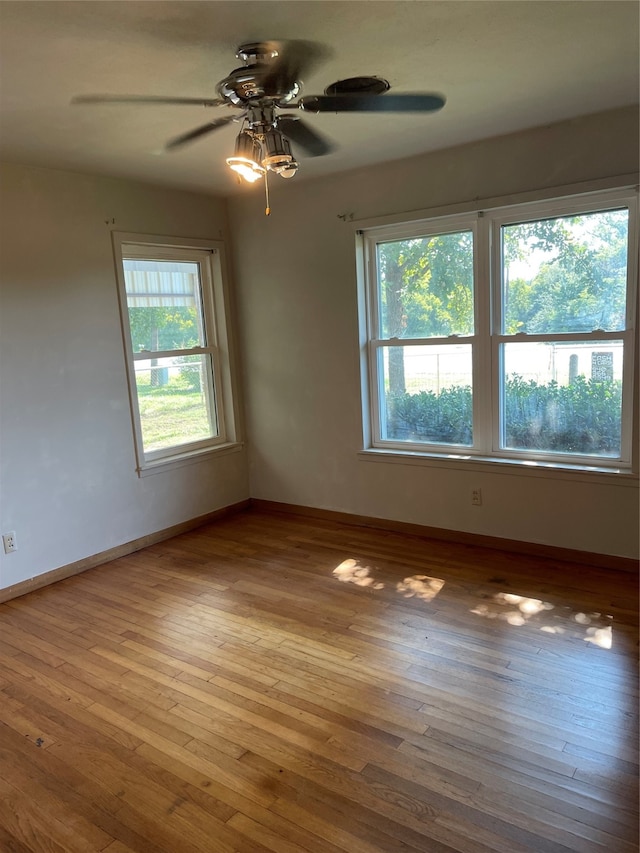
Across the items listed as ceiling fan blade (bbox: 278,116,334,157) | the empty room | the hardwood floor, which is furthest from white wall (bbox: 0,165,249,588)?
ceiling fan blade (bbox: 278,116,334,157)

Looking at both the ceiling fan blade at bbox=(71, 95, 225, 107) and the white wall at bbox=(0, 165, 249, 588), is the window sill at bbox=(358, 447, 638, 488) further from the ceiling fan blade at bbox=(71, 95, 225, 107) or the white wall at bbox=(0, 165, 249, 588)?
the ceiling fan blade at bbox=(71, 95, 225, 107)

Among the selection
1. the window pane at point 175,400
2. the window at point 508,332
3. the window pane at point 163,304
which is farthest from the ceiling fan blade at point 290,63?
the window pane at point 175,400

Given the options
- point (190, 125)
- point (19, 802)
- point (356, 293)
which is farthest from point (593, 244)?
point (19, 802)

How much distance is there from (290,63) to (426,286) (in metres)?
1.93

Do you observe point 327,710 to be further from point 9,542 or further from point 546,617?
point 9,542

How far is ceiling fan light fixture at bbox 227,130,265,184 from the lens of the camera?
2.13m

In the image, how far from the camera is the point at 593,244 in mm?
Result: 3250

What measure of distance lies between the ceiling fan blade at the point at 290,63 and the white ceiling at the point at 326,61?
0.05 meters

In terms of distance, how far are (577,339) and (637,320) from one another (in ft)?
1.05

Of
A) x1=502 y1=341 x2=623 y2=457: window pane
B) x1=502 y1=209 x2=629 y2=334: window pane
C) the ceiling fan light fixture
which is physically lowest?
x1=502 y1=341 x2=623 y2=457: window pane

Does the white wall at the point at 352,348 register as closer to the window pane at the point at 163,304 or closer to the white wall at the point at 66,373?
the window pane at the point at 163,304

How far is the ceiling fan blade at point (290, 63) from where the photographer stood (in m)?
2.08

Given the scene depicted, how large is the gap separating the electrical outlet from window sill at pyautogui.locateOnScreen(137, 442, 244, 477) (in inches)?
36.2

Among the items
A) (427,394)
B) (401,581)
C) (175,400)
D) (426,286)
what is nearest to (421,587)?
(401,581)
